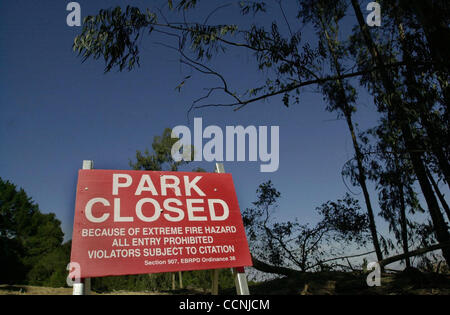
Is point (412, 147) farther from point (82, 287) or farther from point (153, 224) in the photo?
point (82, 287)

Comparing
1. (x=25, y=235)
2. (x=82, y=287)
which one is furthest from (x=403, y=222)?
(x=25, y=235)

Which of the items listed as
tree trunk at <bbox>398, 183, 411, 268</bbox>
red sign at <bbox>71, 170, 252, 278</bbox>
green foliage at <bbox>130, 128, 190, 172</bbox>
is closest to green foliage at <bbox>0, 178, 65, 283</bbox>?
green foliage at <bbox>130, 128, 190, 172</bbox>

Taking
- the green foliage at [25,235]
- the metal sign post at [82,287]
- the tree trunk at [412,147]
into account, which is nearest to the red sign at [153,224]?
the metal sign post at [82,287]

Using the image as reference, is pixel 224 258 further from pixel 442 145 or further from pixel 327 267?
pixel 327 267

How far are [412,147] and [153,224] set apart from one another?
391cm

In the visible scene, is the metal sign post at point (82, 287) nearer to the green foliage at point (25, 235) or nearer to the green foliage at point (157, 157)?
the green foliage at point (157, 157)

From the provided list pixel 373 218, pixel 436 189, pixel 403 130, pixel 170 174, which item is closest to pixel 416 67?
pixel 403 130

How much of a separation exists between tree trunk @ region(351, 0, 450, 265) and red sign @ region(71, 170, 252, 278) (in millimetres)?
2884

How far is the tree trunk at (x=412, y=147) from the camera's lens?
4.23 m

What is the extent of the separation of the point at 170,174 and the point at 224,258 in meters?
0.71

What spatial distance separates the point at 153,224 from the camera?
216 cm

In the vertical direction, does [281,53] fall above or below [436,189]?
above

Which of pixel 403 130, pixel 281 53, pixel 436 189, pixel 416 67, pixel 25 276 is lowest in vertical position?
pixel 25 276
